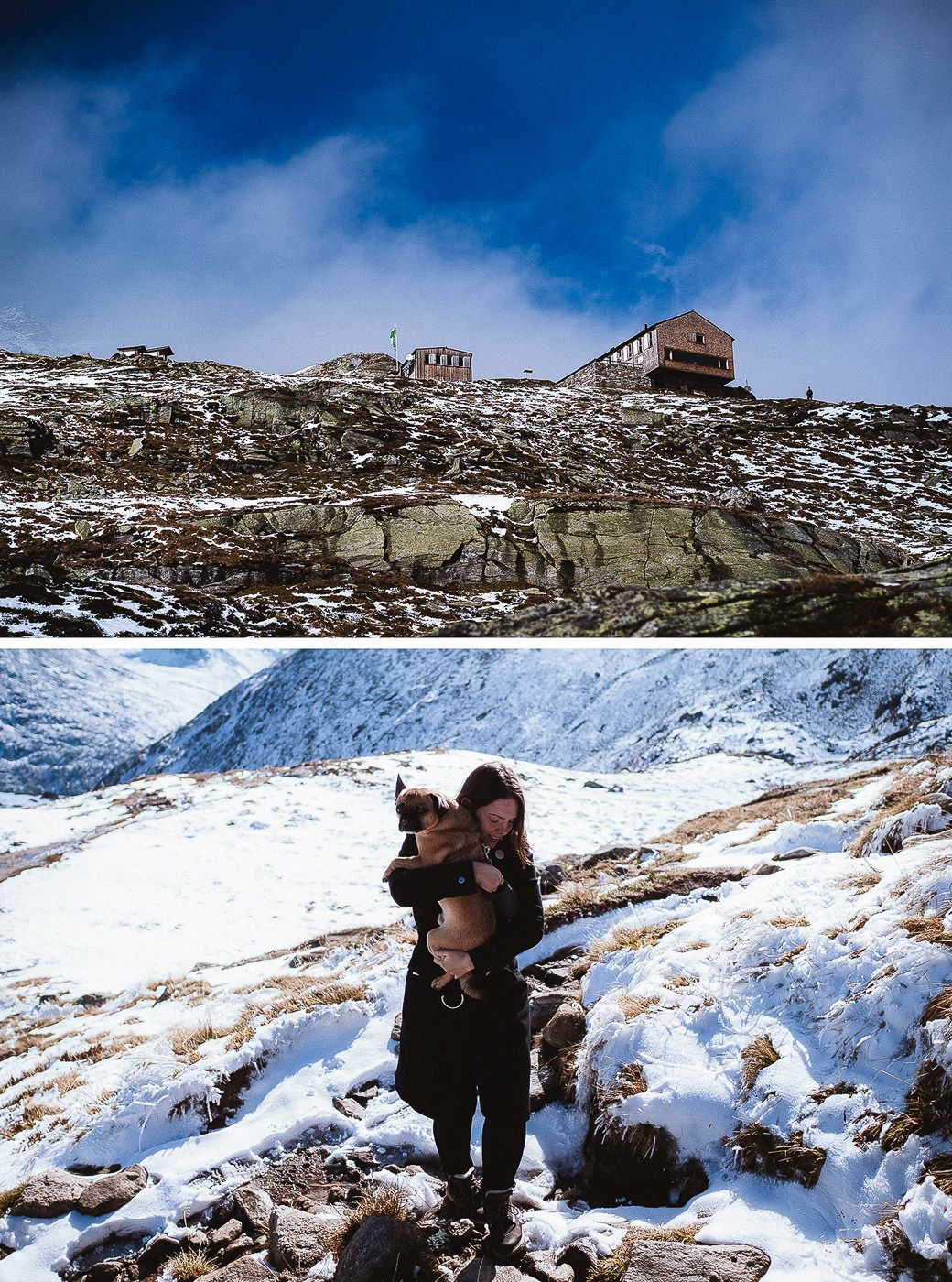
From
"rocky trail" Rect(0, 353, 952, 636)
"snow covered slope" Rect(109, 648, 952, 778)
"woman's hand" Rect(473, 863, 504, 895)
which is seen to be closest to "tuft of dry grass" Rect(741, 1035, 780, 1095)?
"woman's hand" Rect(473, 863, 504, 895)

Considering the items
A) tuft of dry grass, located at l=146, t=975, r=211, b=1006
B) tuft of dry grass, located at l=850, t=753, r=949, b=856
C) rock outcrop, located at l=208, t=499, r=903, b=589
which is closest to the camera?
tuft of dry grass, located at l=850, t=753, r=949, b=856

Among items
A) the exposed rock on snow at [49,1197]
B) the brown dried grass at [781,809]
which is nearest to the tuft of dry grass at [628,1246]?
the exposed rock on snow at [49,1197]

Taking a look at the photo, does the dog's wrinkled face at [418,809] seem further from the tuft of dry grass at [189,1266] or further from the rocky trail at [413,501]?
the rocky trail at [413,501]

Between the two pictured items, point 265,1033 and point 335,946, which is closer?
point 265,1033

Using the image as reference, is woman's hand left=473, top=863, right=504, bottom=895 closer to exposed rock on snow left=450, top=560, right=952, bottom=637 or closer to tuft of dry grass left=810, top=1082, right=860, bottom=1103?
tuft of dry grass left=810, top=1082, right=860, bottom=1103

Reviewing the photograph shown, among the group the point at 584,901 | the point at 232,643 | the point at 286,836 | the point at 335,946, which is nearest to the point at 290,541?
the point at 286,836

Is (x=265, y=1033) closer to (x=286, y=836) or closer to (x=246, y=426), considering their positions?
(x=286, y=836)
